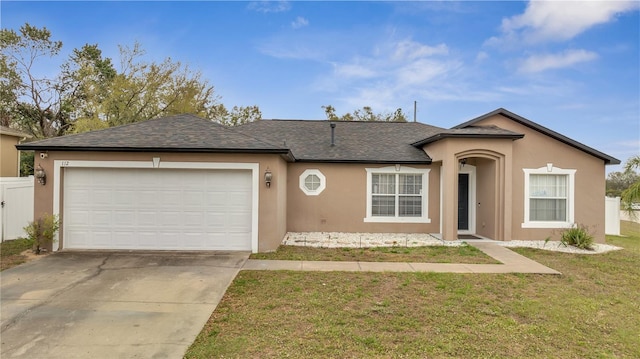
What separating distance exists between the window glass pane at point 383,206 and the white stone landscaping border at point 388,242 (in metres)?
0.89

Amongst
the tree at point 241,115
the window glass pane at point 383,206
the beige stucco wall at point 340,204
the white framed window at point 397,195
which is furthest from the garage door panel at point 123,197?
the tree at point 241,115

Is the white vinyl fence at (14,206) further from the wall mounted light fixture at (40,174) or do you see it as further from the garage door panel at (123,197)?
the garage door panel at (123,197)

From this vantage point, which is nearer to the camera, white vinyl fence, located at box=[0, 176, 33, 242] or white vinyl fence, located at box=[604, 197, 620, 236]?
white vinyl fence, located at box=[0, 176, 33, 242]

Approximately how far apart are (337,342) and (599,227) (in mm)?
11913

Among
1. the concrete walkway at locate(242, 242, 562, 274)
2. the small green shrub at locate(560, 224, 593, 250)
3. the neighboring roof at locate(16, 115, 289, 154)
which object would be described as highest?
the neighboring roof at locate(16, 115, 289, 154)

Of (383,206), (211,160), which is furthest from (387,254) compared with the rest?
(211,160)

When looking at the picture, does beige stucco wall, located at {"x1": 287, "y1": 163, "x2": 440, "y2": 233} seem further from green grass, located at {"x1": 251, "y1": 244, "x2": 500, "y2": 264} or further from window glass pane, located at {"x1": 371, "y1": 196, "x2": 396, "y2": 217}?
green grass, located at {"x1": 251, "y1": 244, "x2": 500, "y2": 264}

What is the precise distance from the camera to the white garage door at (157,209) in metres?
8.55

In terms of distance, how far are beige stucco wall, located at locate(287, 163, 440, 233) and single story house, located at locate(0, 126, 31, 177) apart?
14.6 meters

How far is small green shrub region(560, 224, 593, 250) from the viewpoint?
9.82 meters

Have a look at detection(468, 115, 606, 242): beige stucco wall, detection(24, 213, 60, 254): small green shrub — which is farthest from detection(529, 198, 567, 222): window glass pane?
detection(24, 213, 60, 254): small green shrub

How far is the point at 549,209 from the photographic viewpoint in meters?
11.0

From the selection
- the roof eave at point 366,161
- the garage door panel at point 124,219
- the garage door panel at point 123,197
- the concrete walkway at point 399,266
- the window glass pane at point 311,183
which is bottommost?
the concrete walkway at point 399,266

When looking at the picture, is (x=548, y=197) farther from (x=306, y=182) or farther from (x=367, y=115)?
(x=367, y=115)
